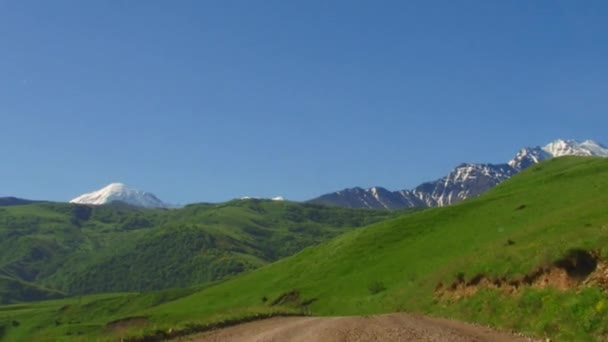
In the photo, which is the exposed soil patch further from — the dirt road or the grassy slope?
the dirt road

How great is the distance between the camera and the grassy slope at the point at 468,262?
121 feet

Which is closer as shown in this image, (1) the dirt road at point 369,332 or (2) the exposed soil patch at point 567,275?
(1) the dirt road at point 369,332

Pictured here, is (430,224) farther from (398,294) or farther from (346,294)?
(398,294)

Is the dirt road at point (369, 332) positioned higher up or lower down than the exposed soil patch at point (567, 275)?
lower down

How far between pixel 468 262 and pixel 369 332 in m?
20.9

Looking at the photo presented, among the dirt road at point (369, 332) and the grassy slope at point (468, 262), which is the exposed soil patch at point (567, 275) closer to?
the grassy slope at point (468, 262)

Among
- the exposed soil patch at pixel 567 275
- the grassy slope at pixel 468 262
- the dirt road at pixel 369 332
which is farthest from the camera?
the grassy slope at pixel 468 262

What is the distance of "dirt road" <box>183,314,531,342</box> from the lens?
105ft

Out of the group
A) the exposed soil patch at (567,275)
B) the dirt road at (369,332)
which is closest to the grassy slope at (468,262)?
the exposed soil patch at (567,275)

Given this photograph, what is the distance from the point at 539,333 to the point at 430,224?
6754 centimetres

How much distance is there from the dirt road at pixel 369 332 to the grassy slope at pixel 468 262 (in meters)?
2.75

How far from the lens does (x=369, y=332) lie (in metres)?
33.3

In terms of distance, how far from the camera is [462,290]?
4803 cm

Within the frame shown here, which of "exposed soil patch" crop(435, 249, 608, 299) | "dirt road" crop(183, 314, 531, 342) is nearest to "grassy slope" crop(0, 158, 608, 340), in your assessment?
"exposed soil patch" crop(435, 249, 608, 299)
